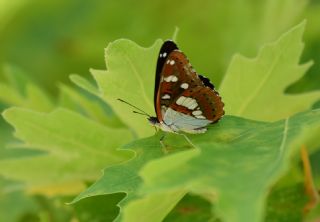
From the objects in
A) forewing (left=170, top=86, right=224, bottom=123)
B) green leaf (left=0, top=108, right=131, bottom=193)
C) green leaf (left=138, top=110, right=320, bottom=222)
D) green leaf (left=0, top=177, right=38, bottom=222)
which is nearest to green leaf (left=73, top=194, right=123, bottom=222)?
green leaf (left=0, top=108, right=131, bottom=193)

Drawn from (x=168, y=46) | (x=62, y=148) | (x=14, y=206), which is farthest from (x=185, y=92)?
(x=14, y=206)

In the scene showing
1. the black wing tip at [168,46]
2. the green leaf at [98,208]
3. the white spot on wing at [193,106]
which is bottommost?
the green leaf at [98,208]

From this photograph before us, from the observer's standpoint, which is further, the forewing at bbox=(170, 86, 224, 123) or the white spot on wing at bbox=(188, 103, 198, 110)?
the white spot on wing at bbox=(188, 103, 198, 110)

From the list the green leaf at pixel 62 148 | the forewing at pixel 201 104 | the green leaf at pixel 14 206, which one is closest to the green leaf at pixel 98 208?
the green leaf at pixel 62 148

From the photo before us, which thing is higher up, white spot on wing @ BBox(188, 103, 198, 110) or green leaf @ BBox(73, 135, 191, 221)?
white spot on wing @ BBox(188, 103, 198, 110)

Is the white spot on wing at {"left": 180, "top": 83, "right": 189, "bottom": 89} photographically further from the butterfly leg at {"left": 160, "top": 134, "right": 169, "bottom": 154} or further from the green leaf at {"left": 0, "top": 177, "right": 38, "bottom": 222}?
the green leaf at {"left": 0, "top": 177, "right": 38, "bottom": 222}

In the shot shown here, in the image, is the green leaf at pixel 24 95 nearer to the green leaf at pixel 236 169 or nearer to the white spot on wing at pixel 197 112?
the white spot on wing at pixel 197 112

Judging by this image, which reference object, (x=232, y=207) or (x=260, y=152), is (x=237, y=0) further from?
(x=232, y=207)
